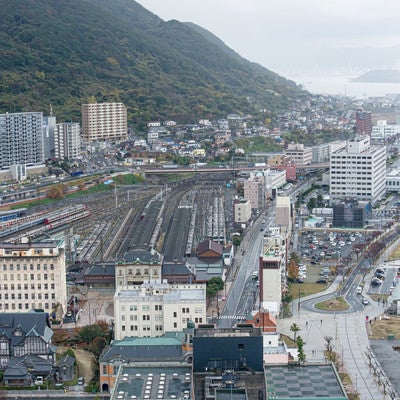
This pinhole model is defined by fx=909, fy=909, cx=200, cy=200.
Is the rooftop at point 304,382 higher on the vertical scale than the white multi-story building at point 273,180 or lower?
lower

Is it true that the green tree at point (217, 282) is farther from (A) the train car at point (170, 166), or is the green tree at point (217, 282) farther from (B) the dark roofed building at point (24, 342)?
(A) the train car at point (170, 166)

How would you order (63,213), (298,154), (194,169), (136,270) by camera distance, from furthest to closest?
(298,154) < (194,169) < (63,213) < (136,270)

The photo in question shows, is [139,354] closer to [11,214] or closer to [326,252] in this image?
[326,252]

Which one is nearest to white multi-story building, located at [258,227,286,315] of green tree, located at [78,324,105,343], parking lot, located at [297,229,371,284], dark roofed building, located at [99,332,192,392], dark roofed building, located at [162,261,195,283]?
dark roofed building, located at [162,261,195,283]

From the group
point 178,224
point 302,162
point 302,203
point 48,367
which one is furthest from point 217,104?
point 48,367

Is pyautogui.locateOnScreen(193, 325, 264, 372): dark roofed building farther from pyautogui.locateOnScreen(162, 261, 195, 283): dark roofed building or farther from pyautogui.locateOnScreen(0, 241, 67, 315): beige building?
pyautogui.locateOnScreen(162, 261, 195, 283): dark roofed building

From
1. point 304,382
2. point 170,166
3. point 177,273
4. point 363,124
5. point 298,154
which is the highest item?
point 363,124

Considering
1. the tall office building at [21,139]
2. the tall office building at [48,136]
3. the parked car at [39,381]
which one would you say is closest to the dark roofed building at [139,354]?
the parked car at [39,381]

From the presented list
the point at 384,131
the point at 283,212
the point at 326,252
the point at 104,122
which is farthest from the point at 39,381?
the point at 384,131
